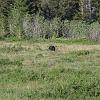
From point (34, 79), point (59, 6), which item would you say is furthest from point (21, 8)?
point (34, 79)

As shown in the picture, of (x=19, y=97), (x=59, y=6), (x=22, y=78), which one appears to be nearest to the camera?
(x=19, y=97)

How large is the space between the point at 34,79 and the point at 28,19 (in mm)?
53227

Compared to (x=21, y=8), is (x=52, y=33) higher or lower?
lower

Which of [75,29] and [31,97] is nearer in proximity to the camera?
[31,97]

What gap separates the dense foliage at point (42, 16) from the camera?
66.5 m

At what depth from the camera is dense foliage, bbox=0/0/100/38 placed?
66.5 metres

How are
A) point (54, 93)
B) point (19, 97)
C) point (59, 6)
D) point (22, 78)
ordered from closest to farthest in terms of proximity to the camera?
point (19, 97)
point (54, 93)
point (22, 78)
point (59, 6)

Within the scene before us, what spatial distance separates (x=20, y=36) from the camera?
64750 mm

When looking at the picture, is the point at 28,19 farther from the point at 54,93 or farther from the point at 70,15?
the point at 54,93

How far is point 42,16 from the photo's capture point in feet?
265

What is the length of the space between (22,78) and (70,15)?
74.5 m

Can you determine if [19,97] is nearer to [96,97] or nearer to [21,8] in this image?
[96,97]

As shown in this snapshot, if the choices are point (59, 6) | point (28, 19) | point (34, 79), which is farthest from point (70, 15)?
point (34, 79)

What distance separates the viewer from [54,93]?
37.9 feet
